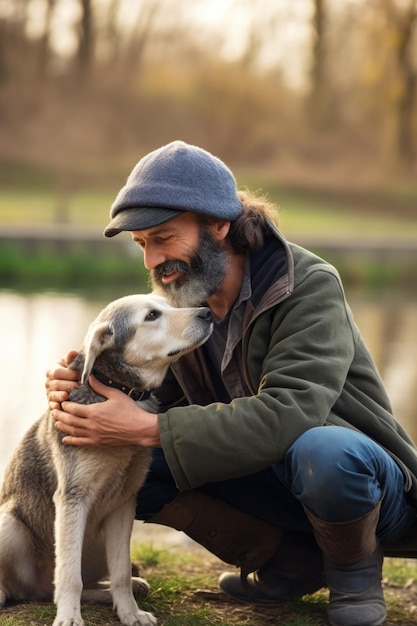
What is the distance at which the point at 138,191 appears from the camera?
154 inches

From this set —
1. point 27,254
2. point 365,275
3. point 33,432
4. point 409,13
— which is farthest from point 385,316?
point 409,13

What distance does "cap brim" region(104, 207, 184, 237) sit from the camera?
3889 mm

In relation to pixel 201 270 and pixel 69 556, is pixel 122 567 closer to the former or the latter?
pixel 69 556

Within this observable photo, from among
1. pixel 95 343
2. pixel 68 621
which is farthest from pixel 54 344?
pixel 68 621

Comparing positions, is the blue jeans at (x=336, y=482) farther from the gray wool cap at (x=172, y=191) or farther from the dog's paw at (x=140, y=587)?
the gray wool cap at (x=172, y=191)

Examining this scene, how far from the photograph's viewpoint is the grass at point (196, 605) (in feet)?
12.7

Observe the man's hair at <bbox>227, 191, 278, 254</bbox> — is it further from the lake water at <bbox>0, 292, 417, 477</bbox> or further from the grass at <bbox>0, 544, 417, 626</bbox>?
the lake water at <bbox>0, 292, 417, 477</bbox>

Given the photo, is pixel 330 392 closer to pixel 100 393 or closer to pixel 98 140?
pixel 100 393

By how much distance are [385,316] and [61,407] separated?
11800mm

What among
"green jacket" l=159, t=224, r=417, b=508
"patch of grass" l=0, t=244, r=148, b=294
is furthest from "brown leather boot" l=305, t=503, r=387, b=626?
→ "patch of grass" l=0, t=244, r=148, b=294

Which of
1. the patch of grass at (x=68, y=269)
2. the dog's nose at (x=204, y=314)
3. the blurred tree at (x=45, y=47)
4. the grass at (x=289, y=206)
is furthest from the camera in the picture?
the blurred tree at (x=45, y=47)

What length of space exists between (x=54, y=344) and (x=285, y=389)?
8366 millimetres

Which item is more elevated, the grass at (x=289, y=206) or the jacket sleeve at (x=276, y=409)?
the jacket sleeve at (x=276, y=409)

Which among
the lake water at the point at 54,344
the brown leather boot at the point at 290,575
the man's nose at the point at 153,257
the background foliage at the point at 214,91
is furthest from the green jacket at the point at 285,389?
the background foliage at the point at 214,91
